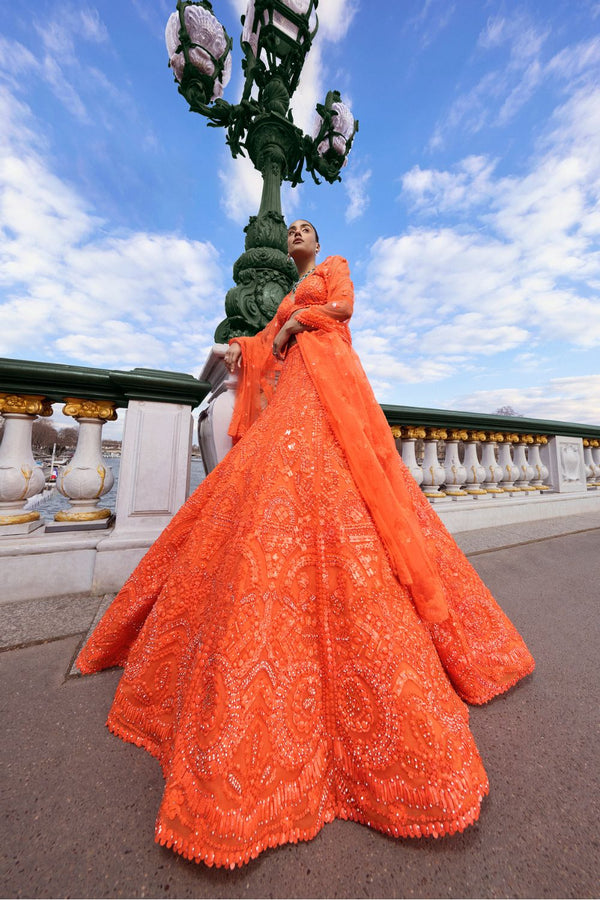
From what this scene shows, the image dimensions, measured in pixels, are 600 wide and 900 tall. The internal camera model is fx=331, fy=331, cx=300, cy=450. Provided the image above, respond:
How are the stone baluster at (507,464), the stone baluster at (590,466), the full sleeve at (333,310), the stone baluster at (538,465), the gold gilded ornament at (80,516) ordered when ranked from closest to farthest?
1. the full sleeve at (333,310)
2. the gold gilded ornament at (80,516)
3. the stone baluster at (507,464)
4. the stone baluster at (538,465)
5. the stone baluster at (590,466)

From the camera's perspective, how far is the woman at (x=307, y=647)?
0.75 metres

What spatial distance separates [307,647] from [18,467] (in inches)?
81.4

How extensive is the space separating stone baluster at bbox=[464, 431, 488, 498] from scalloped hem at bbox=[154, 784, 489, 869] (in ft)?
10.7

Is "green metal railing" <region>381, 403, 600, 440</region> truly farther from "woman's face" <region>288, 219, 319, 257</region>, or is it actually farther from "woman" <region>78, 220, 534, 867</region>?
"woman" <region>78, 220, 534, 867</region>

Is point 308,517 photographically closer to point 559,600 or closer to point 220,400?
point 220,400

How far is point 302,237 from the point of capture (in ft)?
6.08

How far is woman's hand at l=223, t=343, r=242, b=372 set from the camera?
217 cm

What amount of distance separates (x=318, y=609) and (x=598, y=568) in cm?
280

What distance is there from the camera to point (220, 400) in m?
2.31

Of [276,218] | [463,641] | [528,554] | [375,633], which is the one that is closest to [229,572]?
[375,633]

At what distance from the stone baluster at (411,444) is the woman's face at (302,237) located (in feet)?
6.50

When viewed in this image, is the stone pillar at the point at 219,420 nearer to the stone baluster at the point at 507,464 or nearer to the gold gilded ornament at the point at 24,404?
the gold gilded ornament at the point at 24,404

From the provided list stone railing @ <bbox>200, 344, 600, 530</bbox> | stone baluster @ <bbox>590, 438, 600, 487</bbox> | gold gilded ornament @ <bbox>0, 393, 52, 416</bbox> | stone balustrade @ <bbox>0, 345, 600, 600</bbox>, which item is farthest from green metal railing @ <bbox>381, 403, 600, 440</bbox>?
gold gilded ornament @ <bbox>0, 393, 52, 416</bbox>

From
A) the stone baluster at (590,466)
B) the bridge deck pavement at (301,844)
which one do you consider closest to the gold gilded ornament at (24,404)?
the bridge deck pavement at (301,844)
